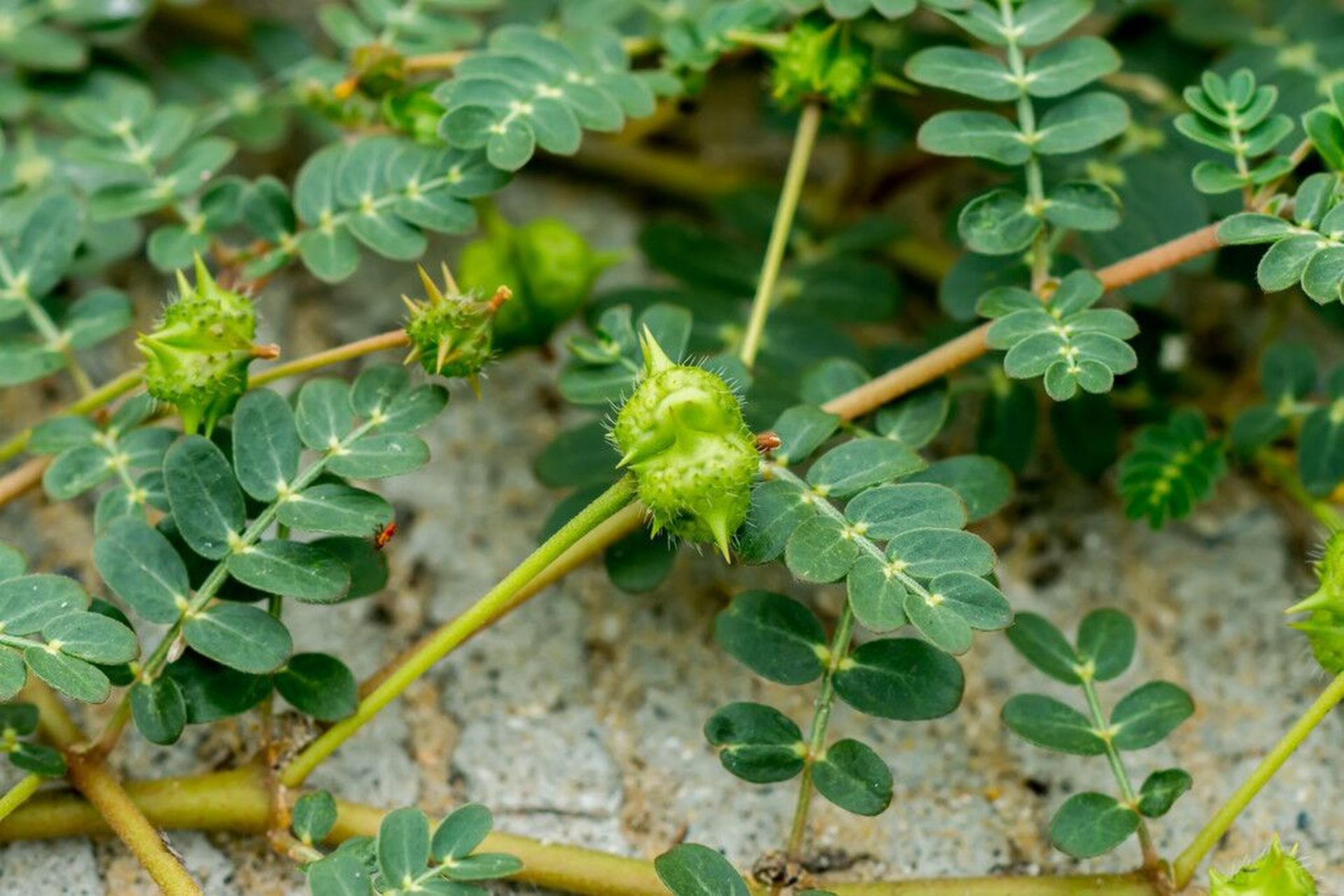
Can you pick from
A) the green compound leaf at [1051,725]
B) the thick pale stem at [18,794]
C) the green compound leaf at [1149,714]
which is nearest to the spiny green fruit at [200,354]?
the thick pale stem at [18,794]

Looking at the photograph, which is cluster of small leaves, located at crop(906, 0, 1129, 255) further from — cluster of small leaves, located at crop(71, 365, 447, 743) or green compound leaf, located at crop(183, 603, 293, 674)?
green compound leaf, located at crop(183, 603, 293, 674)

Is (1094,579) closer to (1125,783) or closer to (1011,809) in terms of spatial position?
(1011,809)

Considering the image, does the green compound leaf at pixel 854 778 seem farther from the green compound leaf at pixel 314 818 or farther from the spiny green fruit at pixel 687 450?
the green compound leaf at pixel 314 818

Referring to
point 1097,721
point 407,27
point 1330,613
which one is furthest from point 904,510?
point 407,27

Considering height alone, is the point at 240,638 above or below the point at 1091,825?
above

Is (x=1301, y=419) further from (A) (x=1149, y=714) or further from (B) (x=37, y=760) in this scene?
(B) (x=37, y=760)

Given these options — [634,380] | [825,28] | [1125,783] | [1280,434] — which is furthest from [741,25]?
[1125,783]

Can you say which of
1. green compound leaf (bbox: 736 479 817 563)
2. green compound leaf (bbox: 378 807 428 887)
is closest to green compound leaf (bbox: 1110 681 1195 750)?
green compound leaf (bbox: 736 479 817 563)
